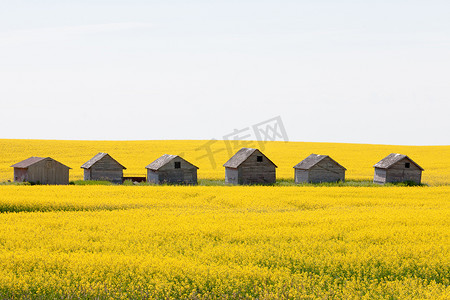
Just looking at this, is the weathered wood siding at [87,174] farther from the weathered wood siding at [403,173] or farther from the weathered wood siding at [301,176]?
the weathered wood siding at [403,173]

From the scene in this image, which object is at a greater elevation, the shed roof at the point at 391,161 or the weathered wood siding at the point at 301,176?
the shed roof at the point at 391,161

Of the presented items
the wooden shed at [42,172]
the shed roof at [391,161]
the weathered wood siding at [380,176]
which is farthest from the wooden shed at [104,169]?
the shed roof at [391,161]

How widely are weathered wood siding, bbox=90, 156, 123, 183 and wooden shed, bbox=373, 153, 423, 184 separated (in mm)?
26922

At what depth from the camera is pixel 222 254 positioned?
1652cm

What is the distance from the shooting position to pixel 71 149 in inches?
3324

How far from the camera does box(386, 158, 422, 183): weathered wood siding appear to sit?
5378 centimetres

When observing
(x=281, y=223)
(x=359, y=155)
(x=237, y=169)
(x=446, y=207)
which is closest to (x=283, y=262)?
(x=281, y=223)

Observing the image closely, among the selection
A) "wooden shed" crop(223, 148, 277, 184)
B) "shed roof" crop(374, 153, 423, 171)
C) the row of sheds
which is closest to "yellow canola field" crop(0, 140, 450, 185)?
"shed roof" crop(374, 153, 423, 171)

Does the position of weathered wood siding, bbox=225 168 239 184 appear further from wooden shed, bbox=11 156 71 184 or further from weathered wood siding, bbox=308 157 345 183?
wooden shed, bbox=11 156 71 184

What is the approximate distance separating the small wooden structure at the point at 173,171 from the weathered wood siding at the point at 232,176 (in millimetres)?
3768

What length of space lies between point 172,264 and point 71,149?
241 ft

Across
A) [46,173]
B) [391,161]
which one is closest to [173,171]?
[46,173]

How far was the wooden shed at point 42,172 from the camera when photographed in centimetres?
4850

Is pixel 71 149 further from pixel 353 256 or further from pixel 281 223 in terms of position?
pixel 353 256
